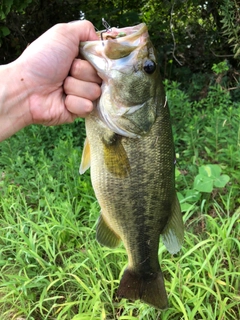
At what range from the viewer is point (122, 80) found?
5.30 ft

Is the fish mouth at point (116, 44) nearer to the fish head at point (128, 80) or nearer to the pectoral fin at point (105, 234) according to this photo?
the fish head at point (128, 80)

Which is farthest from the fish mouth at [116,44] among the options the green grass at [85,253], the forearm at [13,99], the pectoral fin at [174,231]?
the green grass at [85,253]

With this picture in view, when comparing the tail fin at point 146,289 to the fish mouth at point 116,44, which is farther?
the tail fin at point 146,289

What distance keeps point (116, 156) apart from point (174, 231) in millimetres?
488

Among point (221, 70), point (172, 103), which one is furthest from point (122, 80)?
point (221, 70)

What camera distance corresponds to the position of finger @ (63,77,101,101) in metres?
1.69

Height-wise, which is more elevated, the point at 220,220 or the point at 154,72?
the point at 154,72

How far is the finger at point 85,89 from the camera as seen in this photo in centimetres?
169

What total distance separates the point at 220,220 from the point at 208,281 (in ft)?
1.95

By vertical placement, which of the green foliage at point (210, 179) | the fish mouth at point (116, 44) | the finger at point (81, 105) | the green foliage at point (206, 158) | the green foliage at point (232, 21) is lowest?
the green foliage at point (206, 158)

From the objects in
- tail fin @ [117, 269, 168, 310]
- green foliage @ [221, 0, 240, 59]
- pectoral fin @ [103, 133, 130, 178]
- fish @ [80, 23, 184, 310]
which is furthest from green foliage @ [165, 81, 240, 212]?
→ pectoral fin @ [103, 133, 130, 178]

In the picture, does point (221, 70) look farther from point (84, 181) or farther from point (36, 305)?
point (36, 305)

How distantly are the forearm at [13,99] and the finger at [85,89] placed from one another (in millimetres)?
289

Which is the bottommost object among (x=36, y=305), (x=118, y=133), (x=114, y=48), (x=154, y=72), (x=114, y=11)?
(x=36, y=305)
